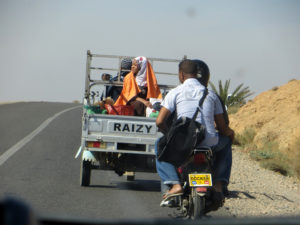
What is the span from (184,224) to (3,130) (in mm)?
18870

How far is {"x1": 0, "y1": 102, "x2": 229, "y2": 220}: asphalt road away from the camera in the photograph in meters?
7.91

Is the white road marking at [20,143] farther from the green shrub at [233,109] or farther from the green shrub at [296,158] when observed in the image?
the green shrub at [233,109]

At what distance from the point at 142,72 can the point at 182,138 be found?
5758 millimetres

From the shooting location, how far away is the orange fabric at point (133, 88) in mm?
11164

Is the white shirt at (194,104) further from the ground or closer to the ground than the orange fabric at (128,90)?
closer to the ground

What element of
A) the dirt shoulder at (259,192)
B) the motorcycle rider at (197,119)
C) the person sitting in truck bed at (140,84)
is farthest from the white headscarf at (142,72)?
the motorcycle rider at (197,119)

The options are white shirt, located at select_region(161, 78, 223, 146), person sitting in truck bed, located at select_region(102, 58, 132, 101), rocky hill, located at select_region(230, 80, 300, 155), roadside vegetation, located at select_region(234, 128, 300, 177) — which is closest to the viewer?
white shirt, located at select_region(161, 78, 223, 146)

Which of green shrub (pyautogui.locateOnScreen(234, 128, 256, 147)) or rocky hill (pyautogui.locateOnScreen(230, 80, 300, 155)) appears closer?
rocky hill (pyautogui.locateOnScreen(230, 80, 300, 155))

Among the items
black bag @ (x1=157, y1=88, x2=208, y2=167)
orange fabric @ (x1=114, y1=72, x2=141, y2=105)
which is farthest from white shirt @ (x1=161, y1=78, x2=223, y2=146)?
orange fabric @ (x1=114, y1=72, x2=141, y2=105)

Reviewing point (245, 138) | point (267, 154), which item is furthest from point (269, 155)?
point (245, 138)

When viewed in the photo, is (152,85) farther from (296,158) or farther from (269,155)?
(269,155)

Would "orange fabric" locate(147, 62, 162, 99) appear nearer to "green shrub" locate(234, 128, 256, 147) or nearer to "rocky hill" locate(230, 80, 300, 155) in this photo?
"rocky hill" locate(230, 80, 300, 155)

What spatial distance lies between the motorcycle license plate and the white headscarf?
5.76m

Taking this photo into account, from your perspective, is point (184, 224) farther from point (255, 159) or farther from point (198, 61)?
point (255, 159)
